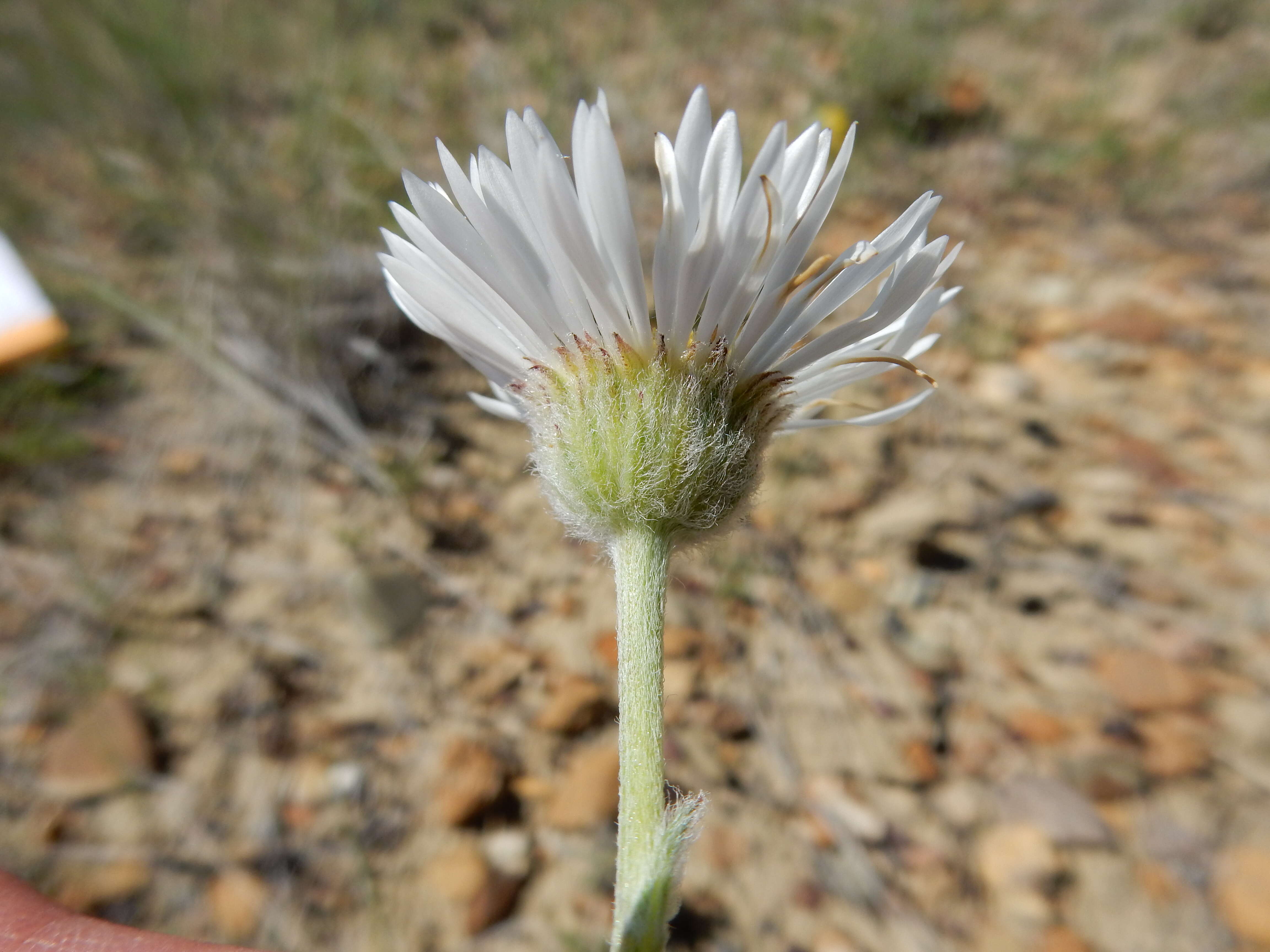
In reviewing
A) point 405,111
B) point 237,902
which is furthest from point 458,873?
point 405,111

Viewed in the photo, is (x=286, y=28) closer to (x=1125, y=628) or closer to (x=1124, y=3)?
(x=1125, y=628)

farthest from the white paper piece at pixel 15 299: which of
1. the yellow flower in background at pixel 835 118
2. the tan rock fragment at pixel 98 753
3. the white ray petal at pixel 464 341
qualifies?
the yellow flower in background at pixel 835 118

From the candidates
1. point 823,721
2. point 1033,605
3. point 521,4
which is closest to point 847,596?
point 823,721

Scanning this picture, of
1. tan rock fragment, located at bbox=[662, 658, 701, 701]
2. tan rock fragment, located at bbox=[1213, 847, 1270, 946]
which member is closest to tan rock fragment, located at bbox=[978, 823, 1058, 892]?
tan rock fragment, located at bbox=[1213, 847, 1270, 946]

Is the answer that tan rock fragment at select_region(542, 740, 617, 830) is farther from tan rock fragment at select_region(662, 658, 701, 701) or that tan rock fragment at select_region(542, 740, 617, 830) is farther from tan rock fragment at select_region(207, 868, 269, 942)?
tan rock fragment at select_region(207, 868, 269, 942)

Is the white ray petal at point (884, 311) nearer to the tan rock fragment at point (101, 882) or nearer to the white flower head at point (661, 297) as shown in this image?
the white flower head at point (661, 297)

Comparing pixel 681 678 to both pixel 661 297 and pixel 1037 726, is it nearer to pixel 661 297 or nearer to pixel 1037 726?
pixel 1037 726
